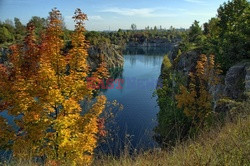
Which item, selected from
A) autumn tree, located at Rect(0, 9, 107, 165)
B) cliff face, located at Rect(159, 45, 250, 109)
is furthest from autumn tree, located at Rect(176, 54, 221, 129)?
autumn tree, located at Rect(0, 9, 107, 165)

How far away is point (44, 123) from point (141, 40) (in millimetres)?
183262

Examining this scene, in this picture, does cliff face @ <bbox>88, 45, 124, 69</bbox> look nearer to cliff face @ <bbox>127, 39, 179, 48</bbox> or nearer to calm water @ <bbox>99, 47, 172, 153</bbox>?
calm water @ <bbox>99, 47, 172, 153</bbox>

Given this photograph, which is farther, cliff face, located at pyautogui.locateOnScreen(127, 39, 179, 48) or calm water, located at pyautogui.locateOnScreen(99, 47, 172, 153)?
cliff face, located at pyautogui.locateOnScreen(127, 39, 179, 48)

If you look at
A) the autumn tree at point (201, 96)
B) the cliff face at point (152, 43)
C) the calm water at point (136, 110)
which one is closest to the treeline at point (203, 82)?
the autumn tree at point (201, 96)

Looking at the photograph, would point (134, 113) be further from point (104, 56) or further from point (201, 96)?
point (104, 56)

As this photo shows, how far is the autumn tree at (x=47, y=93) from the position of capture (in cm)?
954

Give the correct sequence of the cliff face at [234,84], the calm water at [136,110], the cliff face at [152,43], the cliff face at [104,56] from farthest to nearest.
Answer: the cliff face at [152,43], the cliff face at [104,56], the calm water at [136,110], the cliff face at [234,84]

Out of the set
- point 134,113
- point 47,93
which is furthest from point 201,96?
point 134,113

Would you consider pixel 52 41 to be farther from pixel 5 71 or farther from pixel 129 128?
pixel 129 128

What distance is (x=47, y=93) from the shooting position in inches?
379

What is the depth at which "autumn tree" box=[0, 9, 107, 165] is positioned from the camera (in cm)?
954

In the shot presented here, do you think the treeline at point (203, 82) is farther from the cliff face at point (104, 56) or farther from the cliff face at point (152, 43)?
the cliff face at point (152, 43)

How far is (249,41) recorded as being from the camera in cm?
2070

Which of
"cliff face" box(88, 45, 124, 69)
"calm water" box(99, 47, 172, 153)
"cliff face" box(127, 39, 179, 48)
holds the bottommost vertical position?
"calm water" box(99, 47, 172, 153)
